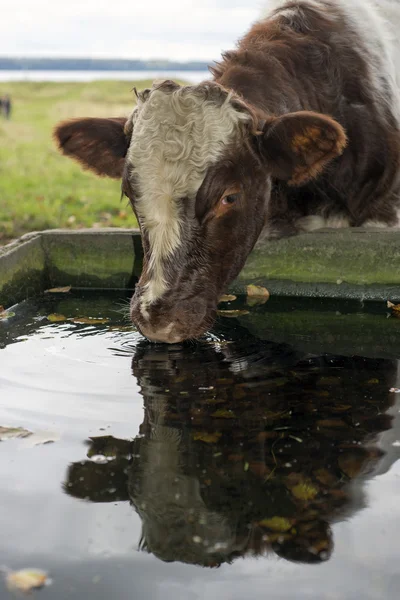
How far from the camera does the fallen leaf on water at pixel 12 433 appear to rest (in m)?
3.14

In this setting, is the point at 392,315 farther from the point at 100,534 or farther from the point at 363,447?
the point at 100,534

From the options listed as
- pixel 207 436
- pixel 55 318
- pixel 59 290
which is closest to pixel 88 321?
pixel 55 318

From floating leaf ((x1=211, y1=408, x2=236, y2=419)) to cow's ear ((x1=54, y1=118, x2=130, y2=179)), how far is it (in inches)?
67.5

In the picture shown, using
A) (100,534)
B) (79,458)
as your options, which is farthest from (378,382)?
(100,534)

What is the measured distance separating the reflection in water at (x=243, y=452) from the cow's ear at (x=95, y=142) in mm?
1197

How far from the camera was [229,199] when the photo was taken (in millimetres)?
4059

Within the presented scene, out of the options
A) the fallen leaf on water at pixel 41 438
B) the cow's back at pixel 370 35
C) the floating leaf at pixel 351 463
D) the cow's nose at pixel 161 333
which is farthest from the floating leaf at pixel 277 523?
the cow's back at pixel 370 35

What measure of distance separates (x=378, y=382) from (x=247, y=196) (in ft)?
3.79

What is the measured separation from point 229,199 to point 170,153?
0.38 meters

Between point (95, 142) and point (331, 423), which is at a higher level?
point (95, 142)

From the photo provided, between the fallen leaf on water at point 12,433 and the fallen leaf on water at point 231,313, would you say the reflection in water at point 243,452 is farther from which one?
the fallen leaf on water at point 231,313

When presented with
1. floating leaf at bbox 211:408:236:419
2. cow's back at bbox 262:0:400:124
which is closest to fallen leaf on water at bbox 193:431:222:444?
floating leaf at bbox 211:408:236:419

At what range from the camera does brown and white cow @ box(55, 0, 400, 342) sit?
3863 millimetres

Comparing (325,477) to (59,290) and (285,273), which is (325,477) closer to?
(285,273)
